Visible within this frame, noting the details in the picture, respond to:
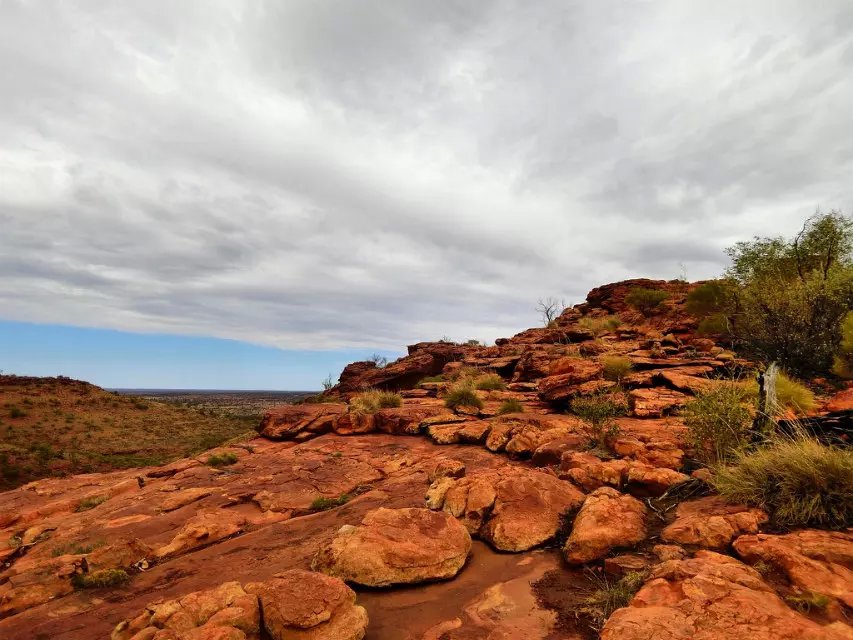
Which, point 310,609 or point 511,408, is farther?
point 511,408

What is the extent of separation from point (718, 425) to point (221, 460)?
42.9 ft

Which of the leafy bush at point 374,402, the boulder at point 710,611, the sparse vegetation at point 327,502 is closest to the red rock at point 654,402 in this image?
the boulder at point 710,611

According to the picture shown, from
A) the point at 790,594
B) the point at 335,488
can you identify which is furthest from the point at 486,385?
the point at 790,594

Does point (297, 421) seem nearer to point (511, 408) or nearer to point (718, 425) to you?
point (511, 408)

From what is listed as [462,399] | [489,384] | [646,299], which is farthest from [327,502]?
[646,299]

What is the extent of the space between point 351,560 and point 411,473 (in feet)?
15.5

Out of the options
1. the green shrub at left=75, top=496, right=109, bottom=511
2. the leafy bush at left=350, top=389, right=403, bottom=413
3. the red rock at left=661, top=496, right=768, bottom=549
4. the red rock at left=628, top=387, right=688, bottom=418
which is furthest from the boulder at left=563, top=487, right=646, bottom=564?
the green shrub at left=75, top=496, right=109, bottom=511

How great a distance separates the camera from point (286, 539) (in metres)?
7.09

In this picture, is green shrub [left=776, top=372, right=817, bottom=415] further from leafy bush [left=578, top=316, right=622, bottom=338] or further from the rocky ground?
leafy bush [left=578, top=316, right=622, bottom=338]

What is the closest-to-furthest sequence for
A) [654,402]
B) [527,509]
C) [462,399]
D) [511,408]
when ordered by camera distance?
[527,509]
[654,402]
[511,408]
[462,399]

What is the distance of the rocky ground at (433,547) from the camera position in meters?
3.94

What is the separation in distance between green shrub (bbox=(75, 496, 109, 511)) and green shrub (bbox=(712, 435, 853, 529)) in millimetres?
13894

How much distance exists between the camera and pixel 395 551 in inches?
211

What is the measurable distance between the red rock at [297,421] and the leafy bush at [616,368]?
9.82 metres
